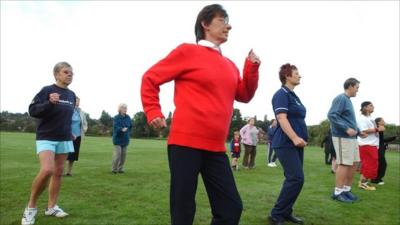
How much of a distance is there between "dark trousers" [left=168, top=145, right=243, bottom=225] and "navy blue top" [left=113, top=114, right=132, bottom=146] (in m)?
9.84

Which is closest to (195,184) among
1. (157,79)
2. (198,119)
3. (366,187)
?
(198,119)

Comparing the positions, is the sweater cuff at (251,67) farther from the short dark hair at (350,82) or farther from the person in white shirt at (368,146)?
the person in white shirt at (368,146)

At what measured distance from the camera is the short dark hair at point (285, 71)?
6.30 metres

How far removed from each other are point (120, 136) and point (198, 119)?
10.1m

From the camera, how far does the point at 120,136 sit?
13.0 m

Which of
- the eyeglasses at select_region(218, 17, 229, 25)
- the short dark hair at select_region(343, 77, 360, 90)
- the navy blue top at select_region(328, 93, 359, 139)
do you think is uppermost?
the short dark hair at select_region(343, 77, 360, 90)

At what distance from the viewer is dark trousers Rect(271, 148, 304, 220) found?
5824 mm

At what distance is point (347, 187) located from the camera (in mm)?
8383

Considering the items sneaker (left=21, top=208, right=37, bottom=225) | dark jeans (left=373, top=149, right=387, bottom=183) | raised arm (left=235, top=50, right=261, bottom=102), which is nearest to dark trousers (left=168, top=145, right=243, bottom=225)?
raised arm (left=235, top=50, right=261, bottom=102)

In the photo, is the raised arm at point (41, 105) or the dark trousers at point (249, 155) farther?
A: the dark trousers at point (249, 155)

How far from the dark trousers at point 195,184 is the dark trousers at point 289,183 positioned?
2628mm

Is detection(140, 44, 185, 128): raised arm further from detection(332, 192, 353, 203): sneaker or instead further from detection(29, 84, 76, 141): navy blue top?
detection(332, 192, 353, 203): sneaker

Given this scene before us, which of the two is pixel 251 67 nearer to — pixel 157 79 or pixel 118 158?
pixel 157 79

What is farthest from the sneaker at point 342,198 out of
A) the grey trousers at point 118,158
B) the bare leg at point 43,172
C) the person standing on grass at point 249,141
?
the person standing on grass at point 249,141
